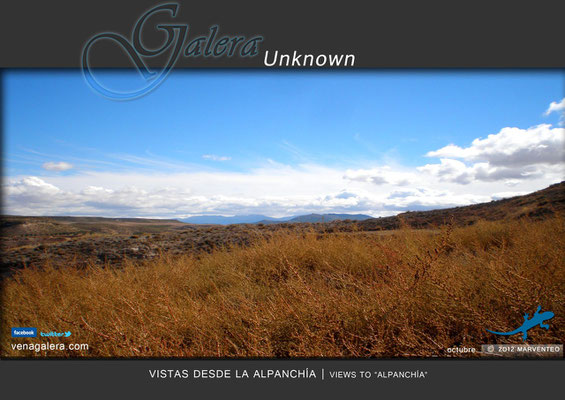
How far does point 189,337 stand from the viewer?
2365 mm

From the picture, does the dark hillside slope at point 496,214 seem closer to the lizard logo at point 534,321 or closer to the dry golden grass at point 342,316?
the dry golden grass at point 342,316

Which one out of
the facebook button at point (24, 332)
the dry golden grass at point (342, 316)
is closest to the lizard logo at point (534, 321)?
the dry golden grass at point (342, 316)

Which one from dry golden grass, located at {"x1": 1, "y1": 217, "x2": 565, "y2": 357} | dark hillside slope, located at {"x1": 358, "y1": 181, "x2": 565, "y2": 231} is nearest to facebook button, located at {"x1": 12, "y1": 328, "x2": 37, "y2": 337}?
dry golden grass, located at {"x1": 1, "y1": 217, "x2": 565, "y2": 357}

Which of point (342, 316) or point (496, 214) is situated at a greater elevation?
point (496, 214)

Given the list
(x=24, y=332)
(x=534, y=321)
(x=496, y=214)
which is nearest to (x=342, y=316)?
(x=534, y=321)

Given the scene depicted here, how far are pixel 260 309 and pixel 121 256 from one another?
528 cm

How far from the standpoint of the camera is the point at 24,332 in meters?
2.66

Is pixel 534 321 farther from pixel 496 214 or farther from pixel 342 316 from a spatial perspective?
pixel 496 214

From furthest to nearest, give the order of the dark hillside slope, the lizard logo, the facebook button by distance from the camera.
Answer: the dark hillside slope < the facebook button < the lizard logo

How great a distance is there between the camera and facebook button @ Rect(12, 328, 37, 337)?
2.64m

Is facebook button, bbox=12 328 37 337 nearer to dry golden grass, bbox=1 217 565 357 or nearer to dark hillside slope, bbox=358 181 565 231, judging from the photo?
dry golden grass, bbox=1 217 565 357

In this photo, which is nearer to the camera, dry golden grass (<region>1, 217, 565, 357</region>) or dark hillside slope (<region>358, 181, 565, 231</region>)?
dry golden grass (<region>1, 217, 565, 357</region>)
